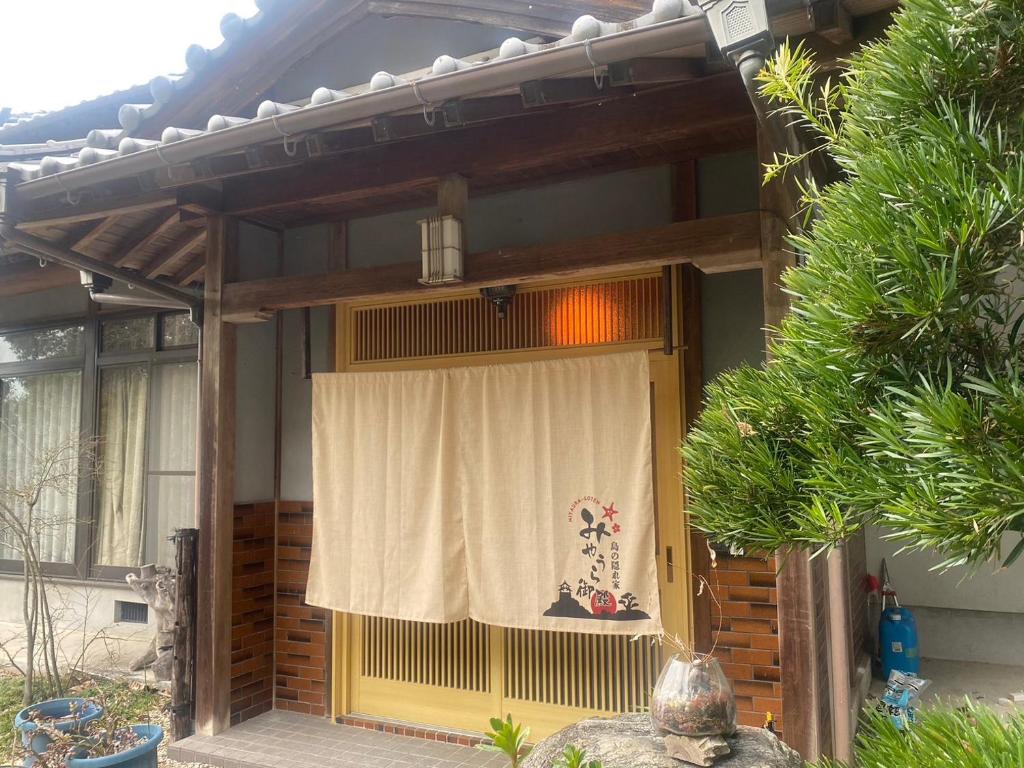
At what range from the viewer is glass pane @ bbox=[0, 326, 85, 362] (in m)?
7.41

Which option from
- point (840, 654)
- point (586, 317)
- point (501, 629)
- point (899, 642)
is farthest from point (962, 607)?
point (586, 317)

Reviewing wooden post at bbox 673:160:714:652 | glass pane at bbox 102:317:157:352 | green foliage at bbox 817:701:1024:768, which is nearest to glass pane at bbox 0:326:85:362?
glass pane at bbox 102:317:157:352

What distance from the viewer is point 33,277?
7324 mm

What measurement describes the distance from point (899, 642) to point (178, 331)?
6.28 metres

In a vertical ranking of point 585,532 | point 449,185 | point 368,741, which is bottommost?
point 368,741

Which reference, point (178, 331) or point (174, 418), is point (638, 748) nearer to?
point (174, 418)

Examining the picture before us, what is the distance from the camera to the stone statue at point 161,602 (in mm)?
5738

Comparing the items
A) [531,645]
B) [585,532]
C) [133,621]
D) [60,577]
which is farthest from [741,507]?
[60,577]

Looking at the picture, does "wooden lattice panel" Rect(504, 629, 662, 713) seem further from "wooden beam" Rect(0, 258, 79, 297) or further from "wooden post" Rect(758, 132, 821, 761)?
"wooden beam" Rect(0, 258, 79, 297)

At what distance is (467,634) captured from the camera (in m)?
5.11

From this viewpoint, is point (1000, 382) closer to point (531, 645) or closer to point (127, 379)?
point (531, 645)

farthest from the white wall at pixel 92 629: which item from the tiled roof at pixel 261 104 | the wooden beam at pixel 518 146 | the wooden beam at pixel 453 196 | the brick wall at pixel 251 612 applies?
the wooden beam at pixel 453 196

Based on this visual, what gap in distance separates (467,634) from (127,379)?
4.17 meters

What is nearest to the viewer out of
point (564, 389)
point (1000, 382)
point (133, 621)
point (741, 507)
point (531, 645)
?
point (1000, 382)
